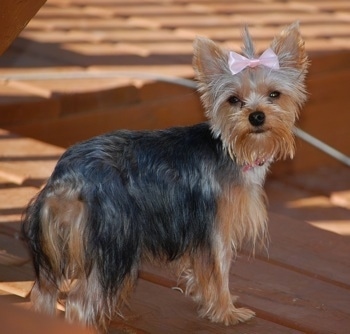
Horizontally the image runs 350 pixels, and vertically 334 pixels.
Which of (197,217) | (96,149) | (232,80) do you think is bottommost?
(197,217)

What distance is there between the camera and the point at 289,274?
338 centimetres

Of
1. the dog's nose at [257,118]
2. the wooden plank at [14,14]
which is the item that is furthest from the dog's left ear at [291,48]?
the wooden plank at [14,14]

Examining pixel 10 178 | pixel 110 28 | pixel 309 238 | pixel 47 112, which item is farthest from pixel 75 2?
pixel 309 238

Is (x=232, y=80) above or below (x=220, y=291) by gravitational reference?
above

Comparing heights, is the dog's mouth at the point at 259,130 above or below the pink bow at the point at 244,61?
below

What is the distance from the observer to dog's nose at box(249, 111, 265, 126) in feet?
9.30

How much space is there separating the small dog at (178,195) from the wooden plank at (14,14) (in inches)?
19.5

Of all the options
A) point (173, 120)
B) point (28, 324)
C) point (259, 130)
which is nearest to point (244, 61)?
point (259, 130)

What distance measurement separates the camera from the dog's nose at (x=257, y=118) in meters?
2.84

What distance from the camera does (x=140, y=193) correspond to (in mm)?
2705

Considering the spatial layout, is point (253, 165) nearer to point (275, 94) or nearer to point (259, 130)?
point (259, 130)

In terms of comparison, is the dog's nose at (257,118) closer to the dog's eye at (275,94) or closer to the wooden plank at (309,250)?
the dog's eye at (275,94)

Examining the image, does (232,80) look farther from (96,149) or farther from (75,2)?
(75,2)

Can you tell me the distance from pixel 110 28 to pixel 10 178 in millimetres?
1993
